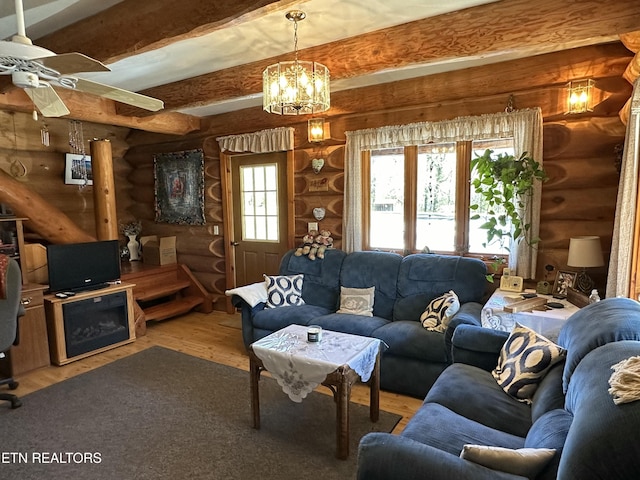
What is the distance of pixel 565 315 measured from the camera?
2.54 metres

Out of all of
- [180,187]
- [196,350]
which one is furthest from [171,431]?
[180,187]

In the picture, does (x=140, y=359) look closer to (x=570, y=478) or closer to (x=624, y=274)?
(x=570, y=478)

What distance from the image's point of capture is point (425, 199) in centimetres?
380

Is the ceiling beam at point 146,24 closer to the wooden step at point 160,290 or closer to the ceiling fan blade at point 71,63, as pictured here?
the ceiling fan blade at point 71,63

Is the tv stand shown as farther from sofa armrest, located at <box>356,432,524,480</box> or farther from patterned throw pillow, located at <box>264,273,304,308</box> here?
sofa armrest, located at <box>356,432,524,480</box>

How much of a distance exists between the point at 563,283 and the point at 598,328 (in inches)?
56.9

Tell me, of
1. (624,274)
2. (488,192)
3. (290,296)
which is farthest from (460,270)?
(290,296)

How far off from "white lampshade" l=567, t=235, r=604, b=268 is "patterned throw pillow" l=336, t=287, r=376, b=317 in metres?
1.65

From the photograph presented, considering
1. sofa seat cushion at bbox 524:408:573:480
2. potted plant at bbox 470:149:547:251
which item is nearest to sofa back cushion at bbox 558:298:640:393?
sofa seat cushion at bbox 524:408:573:480

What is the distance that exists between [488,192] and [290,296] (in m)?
2.08

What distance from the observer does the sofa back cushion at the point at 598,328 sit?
5.26ft

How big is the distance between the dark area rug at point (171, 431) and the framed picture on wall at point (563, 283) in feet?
5.26

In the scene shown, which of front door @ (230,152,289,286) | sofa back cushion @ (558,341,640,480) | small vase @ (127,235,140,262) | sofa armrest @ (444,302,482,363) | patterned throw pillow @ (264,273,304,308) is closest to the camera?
sofa back cushion @ (558,341,640,480)

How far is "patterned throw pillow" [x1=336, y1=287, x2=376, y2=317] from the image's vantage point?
361cm
